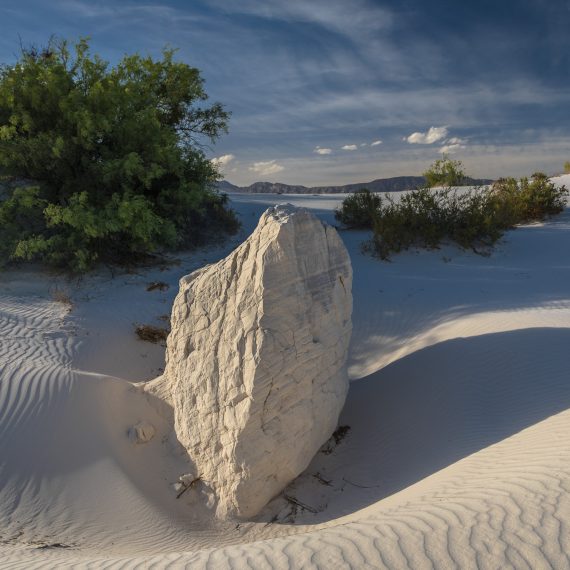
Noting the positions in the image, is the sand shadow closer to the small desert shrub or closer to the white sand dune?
the white sand dune

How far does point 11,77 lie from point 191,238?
673cm

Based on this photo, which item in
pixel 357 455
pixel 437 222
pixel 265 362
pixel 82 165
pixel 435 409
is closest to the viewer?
pixel 265 362

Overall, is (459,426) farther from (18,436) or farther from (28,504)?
(18,436)

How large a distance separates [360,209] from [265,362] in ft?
46.6

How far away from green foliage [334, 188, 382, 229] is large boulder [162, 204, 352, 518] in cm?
1260

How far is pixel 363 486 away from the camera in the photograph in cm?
484

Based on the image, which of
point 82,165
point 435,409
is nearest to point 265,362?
point 435,409

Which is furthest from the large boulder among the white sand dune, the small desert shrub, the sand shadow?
the small desert shrub

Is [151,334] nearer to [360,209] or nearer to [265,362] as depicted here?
[265,362]

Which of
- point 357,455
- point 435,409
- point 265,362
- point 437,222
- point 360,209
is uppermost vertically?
point 360,209

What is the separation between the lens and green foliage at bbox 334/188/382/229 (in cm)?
1755

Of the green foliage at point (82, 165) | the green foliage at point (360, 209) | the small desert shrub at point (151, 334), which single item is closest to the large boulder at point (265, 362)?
the small desert shrub at point (151, 334)

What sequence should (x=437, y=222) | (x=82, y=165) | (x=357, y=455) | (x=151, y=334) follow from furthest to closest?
(x=437, y=222), (x=82, y=165), (x=151, y=334), (x=357, y=455)

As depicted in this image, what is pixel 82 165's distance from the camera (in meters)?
11.7
